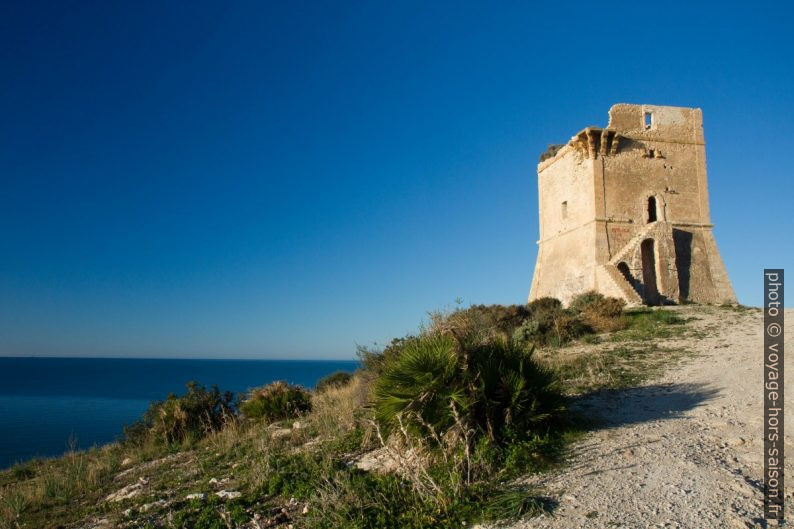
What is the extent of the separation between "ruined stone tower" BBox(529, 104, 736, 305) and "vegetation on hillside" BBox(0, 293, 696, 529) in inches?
553

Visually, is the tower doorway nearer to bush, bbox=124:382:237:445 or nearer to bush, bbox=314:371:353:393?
bush, bbox=314:371:353:393

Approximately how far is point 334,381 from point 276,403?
5457mm

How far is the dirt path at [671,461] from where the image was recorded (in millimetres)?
4137

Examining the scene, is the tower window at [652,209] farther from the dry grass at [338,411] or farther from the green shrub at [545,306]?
the dry grass at [338,411]

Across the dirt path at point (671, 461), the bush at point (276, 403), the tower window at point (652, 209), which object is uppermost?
→ the tower window at point (652, 209)

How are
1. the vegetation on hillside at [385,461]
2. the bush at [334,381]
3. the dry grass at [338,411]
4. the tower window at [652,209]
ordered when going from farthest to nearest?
the tower window at [652,209]
the bush at [334,381]
the dry grass at [338,411]
the vegetation on hillside at [385,461]

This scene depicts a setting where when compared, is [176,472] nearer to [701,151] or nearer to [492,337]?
[492,337]

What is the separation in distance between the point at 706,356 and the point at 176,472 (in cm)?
1077

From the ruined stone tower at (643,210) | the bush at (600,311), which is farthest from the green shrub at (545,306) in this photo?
the ruined stone tower at (643,210)

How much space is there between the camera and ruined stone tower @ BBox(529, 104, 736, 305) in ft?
74.1

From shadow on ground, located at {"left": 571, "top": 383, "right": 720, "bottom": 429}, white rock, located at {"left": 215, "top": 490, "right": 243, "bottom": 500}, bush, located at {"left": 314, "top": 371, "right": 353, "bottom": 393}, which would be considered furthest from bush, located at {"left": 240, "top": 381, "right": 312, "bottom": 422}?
shadow on ground, located at {"left": 571, "top": 383, "right": 720, "bottom": 429}

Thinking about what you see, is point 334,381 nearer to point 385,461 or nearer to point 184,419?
point 184,419

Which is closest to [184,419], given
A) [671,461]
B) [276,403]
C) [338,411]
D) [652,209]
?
[276,403]

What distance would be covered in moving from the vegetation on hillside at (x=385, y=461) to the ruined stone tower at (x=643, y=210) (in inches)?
553
